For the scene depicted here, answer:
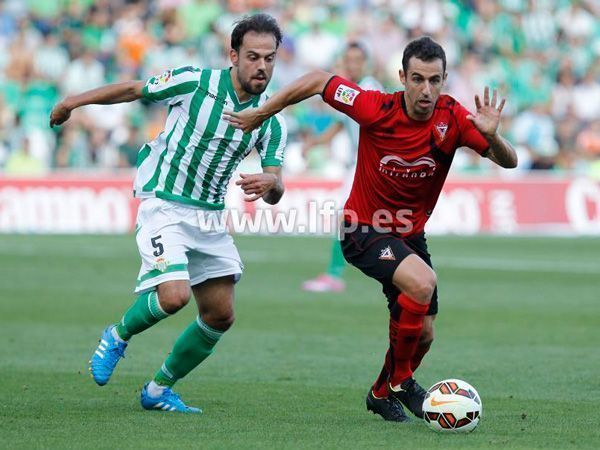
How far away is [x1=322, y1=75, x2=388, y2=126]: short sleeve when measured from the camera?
6.92m

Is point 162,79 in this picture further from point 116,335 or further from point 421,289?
point 421,289

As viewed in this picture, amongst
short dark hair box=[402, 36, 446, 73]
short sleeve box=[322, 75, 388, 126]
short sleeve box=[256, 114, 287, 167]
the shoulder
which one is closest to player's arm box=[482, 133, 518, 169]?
short dark hair box=[402, 36, 446, 73]

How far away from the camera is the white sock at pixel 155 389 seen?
24.3ft

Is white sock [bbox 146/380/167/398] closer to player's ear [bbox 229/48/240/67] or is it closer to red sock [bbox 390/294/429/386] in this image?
red sock [bbox 390/294/429/386]

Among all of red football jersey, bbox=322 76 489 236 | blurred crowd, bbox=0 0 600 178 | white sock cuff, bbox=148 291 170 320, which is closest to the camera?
red football jersey, bbox=322 76 489 236

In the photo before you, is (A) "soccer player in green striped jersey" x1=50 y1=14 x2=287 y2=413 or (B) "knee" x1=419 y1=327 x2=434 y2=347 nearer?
(B) "knee" x1=419 y1=327 x2=434 y2=347

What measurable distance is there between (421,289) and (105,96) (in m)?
2.23

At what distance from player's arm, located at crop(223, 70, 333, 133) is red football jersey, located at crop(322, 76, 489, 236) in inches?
3.4

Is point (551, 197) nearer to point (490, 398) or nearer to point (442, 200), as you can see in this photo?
point (442, 200)

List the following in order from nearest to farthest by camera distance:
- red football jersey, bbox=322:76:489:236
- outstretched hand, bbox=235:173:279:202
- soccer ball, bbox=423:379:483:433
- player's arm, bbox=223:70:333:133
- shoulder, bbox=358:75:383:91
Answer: soccer ball, bbox=423:379:483:433
player's arm, bbox=223:70:333:133
red football jersey, bbox=322:76:489:236
outstretched hand, bbox=235:173:279:202
shoulder, bbox=358:75:383:91

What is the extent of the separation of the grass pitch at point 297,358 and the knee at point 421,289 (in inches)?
28.2

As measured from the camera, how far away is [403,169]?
695cm

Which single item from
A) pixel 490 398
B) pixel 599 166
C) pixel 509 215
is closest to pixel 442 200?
pixel 509 215

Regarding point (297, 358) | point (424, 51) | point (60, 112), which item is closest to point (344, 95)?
point (424, 51)
